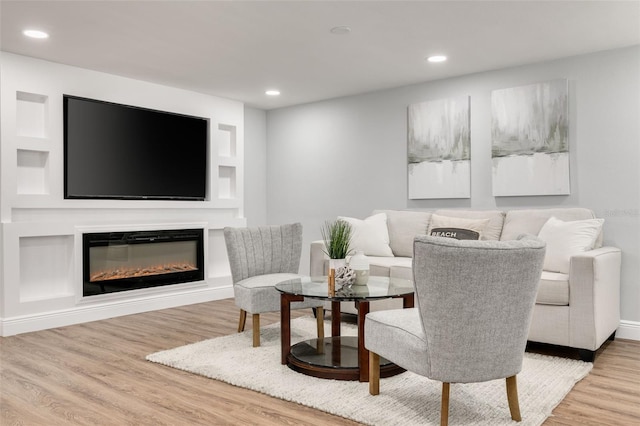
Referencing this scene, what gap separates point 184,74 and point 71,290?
7.56ft

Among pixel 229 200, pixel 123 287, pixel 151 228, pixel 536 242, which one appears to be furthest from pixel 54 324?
pixel 536 242

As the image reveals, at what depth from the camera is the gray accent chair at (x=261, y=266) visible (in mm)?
3686

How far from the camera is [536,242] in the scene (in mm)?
2182

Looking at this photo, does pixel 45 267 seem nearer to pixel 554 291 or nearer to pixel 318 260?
pixel 318 260

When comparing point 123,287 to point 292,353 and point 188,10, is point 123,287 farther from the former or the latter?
point 188,10

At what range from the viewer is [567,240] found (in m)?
3.70

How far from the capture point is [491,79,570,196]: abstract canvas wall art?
438 centimetres

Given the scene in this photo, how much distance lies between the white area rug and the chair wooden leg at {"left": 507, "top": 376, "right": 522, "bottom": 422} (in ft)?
0.11

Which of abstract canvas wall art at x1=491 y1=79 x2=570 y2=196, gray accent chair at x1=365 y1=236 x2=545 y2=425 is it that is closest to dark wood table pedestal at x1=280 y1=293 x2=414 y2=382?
gray accent chair at x1=365 y1=236 x2=545 y2=425

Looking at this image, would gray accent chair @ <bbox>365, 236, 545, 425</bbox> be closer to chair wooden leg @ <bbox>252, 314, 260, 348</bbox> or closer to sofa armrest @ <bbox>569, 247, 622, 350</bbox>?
sofa armrest @ <bbox>569, 247, 622, 350</bbox>

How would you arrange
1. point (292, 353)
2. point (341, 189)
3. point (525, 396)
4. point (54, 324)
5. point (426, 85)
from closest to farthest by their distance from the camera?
point (525, 396) → point (292, 353) → point (54, 324) → point (426, 85) → point (341, 189)

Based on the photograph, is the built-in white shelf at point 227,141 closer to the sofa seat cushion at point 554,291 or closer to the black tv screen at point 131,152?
the black tv screen at point 131,152

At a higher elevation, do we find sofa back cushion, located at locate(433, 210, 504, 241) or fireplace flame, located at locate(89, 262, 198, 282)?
sofa back cushion, located at locate(433, 210, 504, 241)

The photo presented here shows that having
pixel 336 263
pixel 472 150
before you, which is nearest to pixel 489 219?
pixel 472 150
